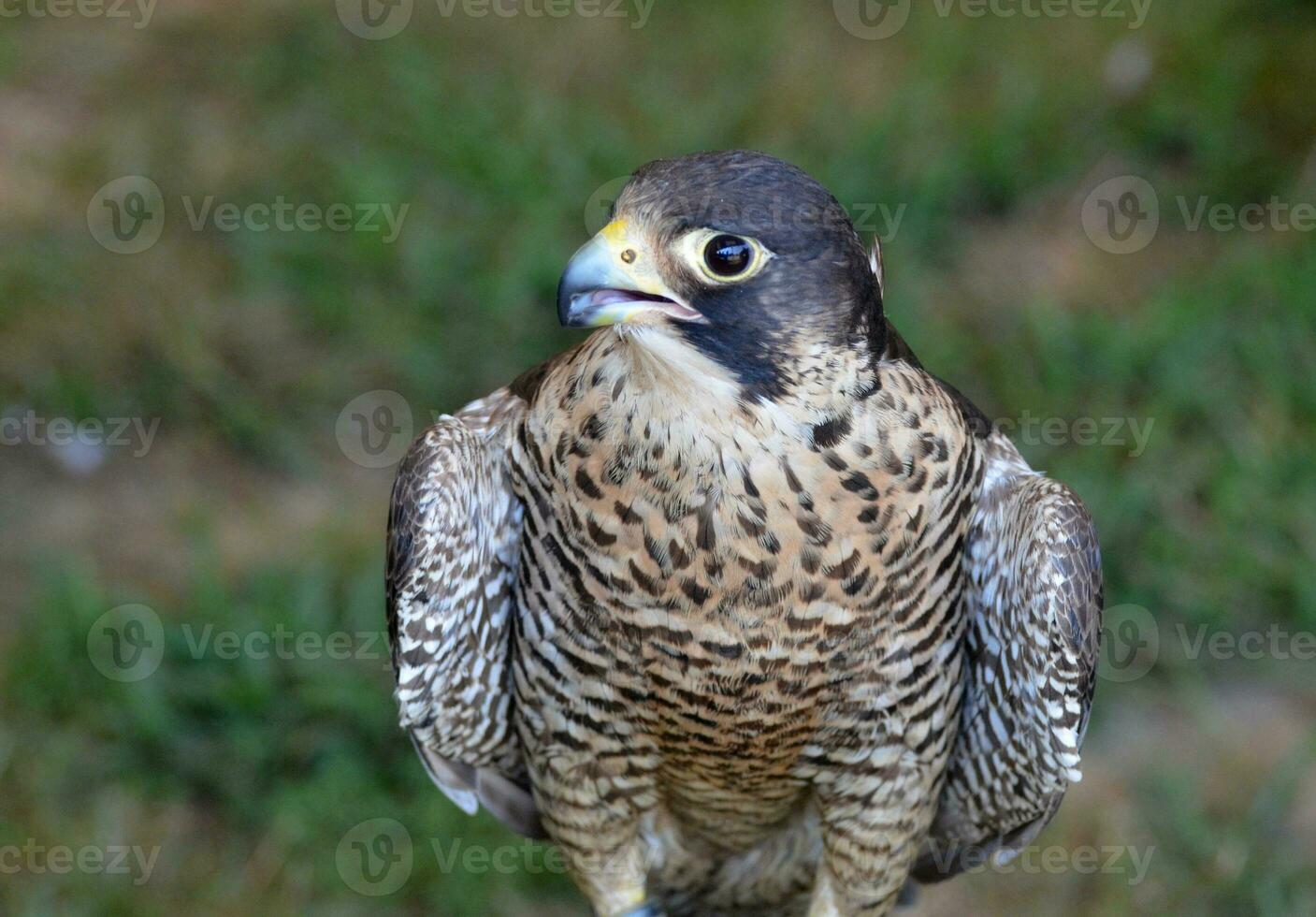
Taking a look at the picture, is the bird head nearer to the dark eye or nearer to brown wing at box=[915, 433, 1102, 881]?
the dark eye

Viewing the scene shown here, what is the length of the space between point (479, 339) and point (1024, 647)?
11.0 feet

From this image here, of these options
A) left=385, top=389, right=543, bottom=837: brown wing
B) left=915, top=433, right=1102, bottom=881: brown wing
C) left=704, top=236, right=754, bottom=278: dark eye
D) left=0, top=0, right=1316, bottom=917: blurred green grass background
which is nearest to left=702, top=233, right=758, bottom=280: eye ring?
left=704, top=236, right=754, bottom=278: dark eye

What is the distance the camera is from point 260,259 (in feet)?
19.8

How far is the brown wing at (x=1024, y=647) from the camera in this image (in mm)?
2799

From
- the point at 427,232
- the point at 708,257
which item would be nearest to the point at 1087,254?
the point at 427,232

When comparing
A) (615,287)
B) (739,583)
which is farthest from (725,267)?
(739,583)

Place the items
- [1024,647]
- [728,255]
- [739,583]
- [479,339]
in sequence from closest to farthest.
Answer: [728,255]
[739,583]
[1024,647]
[479,339]

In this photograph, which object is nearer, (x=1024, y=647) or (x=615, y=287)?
(x=615, y=287)

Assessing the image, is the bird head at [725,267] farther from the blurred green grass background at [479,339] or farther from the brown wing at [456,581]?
the blurred green grass background at [479,339]

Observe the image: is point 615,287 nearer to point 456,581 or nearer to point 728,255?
point 728,255

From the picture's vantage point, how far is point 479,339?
5828 millimetres

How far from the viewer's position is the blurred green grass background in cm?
463

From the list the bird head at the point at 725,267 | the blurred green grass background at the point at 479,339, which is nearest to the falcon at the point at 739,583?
the bird head at the point at 725,267

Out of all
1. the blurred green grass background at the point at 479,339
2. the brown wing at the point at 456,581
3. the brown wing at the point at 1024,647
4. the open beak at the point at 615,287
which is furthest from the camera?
the blurred green grass background at the point at 479,339
